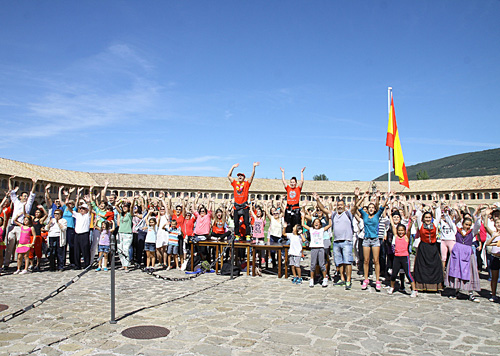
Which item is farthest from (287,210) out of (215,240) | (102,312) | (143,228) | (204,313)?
(102,312)

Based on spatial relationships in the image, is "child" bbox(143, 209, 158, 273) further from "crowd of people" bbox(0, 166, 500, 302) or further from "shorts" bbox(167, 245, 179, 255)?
"shorts" bbox(167, 245, 179, 255)

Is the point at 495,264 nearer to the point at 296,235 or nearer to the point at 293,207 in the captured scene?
the point at 296,235

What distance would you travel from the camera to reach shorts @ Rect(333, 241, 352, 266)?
9.31 metres

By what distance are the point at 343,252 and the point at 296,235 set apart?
4.44 ft

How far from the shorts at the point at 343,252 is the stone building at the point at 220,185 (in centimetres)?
5614

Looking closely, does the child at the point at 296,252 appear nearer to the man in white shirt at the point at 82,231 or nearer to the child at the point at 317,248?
the child at the point at 317,248

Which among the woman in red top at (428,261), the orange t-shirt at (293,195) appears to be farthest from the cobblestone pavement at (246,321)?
the orange t-shirt at (293,195)

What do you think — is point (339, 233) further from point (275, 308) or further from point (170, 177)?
point (170, 177)

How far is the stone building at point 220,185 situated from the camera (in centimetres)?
6506

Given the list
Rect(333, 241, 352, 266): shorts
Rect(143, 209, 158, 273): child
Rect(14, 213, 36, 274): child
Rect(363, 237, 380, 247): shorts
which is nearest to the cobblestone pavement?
Rect(333, 241, 352, 266): shorts

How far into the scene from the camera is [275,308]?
7262 mm

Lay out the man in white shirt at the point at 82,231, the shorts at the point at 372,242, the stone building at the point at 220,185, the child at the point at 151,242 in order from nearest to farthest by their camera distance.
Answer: the shorts at the point at 372,242
the man in white shirt at the point at 82,231
the child at the point at 151,242
the stone building at the point at 220,185

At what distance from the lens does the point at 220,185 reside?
7612 centimetres

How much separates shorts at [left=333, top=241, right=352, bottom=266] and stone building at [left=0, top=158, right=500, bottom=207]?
56.1 metres
